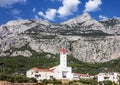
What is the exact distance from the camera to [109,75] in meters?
119

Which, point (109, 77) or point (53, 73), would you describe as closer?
point (53, 73)

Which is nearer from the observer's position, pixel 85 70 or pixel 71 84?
pixel 71 84

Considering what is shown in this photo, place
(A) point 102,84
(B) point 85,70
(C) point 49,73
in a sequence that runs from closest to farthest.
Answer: (A) point 102,84
(C) point 49,73
(B) point 85,70

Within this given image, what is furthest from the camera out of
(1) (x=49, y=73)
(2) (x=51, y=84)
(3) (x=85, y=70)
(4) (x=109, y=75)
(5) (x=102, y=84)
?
(3) (x=85, y=70)

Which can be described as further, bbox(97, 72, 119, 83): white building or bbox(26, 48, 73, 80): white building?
bbox(97, 72, 119, 83): white building

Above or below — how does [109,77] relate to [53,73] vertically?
below

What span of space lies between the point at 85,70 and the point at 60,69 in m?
48.8

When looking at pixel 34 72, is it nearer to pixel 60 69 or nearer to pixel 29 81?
pixel 60 69

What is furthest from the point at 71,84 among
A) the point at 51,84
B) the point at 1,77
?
the point at 1,77

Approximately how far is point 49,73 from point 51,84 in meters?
25.5

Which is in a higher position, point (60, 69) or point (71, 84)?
point (60, 69)

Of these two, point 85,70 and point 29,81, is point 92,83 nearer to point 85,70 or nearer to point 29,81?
point 29,81

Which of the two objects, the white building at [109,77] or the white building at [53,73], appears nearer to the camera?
the white building at [53,73]

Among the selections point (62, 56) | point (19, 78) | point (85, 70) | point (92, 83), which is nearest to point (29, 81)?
point (19, 78)
